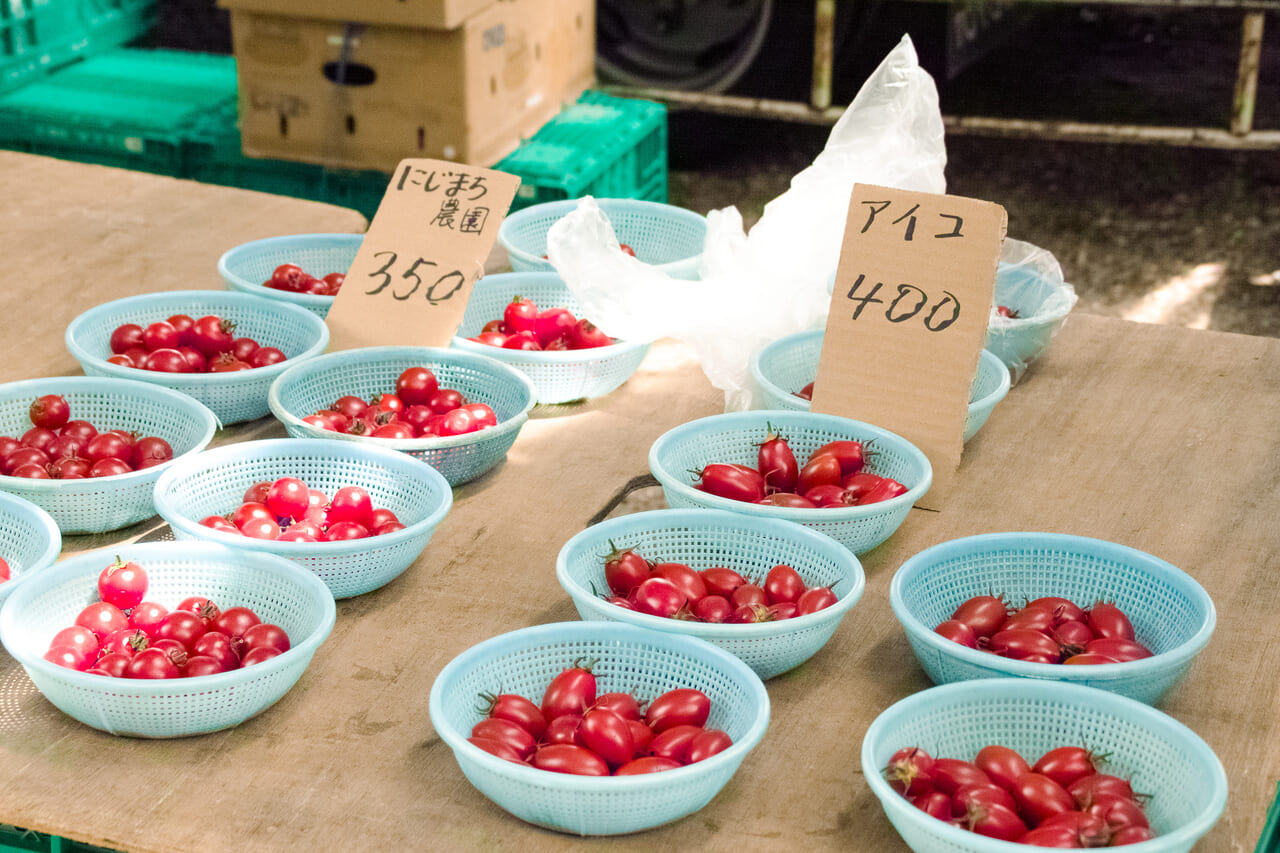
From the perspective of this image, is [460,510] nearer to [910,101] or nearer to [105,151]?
[910,101]

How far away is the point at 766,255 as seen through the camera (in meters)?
1.96

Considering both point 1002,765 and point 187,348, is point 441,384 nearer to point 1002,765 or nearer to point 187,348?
point 187,348

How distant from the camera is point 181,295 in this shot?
2.03 m

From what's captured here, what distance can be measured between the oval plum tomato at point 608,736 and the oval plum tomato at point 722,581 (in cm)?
26

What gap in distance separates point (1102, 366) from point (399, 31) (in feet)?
5.75

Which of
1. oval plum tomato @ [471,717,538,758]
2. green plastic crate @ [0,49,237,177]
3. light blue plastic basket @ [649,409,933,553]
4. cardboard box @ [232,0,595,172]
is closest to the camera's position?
oval plum tomato @ [471,717,538,758]

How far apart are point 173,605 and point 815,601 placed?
65 centimetres

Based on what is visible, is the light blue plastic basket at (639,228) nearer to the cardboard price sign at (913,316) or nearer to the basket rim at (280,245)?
the basket rim at (280,245)

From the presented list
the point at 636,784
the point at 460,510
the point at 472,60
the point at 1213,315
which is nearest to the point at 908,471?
the point at 460,510

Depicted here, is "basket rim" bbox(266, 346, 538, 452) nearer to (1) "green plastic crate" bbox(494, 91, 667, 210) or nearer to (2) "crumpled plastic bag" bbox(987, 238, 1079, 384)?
(2) "crumpled plastic bag" bbox(987, 238, 1079, 384)

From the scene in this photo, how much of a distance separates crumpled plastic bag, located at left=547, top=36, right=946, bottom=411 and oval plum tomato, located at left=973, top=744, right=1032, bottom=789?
80cm

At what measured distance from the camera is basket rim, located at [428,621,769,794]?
3.49 feet

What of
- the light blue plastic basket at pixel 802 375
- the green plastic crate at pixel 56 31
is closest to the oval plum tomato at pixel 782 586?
the light blue plastic basket at pixel 802 375

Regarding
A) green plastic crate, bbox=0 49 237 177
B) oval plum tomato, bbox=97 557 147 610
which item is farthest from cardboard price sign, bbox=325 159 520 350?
green plastic crate, bbox=0 49 237 177
